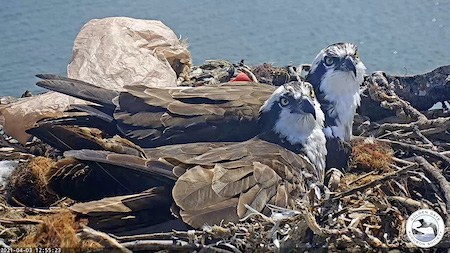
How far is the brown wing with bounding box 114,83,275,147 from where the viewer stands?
9.41 ft

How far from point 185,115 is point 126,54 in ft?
2.68

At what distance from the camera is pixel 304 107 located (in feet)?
9.70

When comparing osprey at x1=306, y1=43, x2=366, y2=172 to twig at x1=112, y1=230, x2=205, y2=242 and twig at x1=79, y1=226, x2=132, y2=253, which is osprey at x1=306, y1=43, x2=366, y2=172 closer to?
twig at x1=112, y1=230, x2=205, y2=242

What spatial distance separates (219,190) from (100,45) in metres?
1.53

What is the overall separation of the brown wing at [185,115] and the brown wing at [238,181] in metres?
0.18

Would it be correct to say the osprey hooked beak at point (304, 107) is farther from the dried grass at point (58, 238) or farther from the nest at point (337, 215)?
the dried grass at point (58, 238)

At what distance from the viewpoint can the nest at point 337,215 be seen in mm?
2104

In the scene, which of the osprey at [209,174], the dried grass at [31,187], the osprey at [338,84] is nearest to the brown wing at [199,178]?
the osprey at [209,174]

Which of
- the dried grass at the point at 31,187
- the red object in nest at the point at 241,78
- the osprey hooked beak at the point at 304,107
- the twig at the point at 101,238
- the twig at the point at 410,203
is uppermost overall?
the osprey hooked beak at the point at 304,107

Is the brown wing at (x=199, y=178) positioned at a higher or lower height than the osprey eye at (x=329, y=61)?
lower

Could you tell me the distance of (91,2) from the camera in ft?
14.0

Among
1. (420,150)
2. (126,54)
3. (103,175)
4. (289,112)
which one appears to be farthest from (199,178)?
(126,54)

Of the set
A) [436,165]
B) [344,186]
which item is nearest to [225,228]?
[344,186]

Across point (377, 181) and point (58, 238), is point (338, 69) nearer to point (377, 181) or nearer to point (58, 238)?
point (377, 181)
